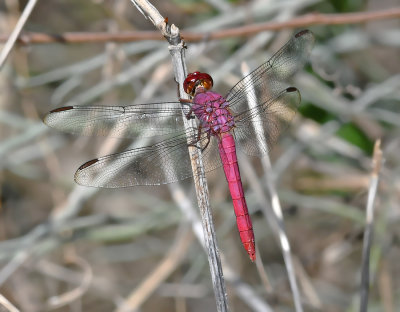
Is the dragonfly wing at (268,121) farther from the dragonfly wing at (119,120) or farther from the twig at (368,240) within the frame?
the twig at (368,240)

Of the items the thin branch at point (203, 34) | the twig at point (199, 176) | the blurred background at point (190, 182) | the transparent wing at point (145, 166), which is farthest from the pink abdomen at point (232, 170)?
the thin branch at point (203, 34)

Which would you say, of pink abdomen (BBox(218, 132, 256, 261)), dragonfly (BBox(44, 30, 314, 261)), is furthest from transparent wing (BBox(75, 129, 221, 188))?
pink abdomen (BBox(218, 132, 256, 261))

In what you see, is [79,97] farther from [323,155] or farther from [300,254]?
[300,254]

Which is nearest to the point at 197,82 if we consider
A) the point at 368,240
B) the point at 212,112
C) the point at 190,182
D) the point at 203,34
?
the point at 212,112

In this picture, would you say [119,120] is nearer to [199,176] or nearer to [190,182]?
[199,176]

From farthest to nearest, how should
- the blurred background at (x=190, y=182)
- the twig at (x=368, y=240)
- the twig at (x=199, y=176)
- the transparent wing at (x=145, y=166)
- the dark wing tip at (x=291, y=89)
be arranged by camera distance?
the blurred background at (x=190, y=182)
the dark wing tip at (x=291, y=89)
the transparent wing at (x=145, y=166)
the twig at (x=368, y=240)
the twig at (x=199, y=176)

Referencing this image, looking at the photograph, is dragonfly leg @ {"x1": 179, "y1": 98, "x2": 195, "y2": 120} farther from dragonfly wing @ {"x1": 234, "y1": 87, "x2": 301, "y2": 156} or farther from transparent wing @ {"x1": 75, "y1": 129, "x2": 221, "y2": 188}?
dragonfly wing @ {"x1": 234, "y1": 87, "x2": 301, "y2": 156}
